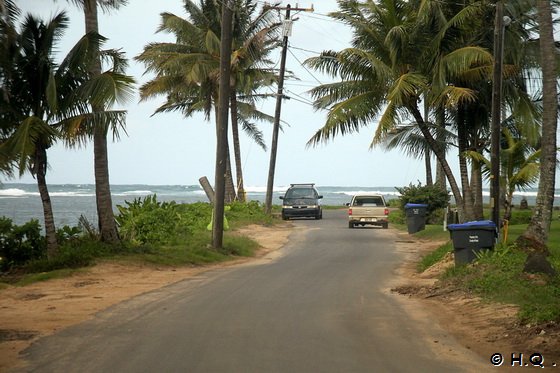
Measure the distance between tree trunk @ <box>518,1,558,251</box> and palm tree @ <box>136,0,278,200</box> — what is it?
1971 cm

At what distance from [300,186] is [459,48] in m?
19.4

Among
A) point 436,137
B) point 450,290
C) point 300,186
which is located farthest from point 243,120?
point 450,290

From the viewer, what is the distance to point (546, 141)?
658 inches

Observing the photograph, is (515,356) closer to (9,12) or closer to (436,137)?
(9,12)

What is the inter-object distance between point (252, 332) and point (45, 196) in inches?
344

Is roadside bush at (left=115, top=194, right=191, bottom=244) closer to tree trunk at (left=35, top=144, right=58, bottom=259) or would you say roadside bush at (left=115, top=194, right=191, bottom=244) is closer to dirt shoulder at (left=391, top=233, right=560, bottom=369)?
tree trunk at (left=35, top=144, right=58, bottom=259)

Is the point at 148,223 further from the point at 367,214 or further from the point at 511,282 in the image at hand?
the point at 367,214

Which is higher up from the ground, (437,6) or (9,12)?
(437,6)

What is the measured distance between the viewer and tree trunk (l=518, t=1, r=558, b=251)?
54.4 ft

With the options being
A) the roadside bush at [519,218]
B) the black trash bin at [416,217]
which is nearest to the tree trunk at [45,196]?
the black trash bin at [416,217]

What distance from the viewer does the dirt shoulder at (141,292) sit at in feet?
30.8

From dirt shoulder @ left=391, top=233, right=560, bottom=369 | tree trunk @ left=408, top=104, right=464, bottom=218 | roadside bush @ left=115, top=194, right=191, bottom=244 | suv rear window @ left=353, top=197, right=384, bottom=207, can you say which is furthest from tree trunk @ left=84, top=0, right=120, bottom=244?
suv rear window @ left=353, top=197, right=384, bottom=207

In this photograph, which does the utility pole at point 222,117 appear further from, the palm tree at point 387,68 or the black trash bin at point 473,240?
the black trash bin at point 473,240

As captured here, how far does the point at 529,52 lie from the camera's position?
2677 cm
